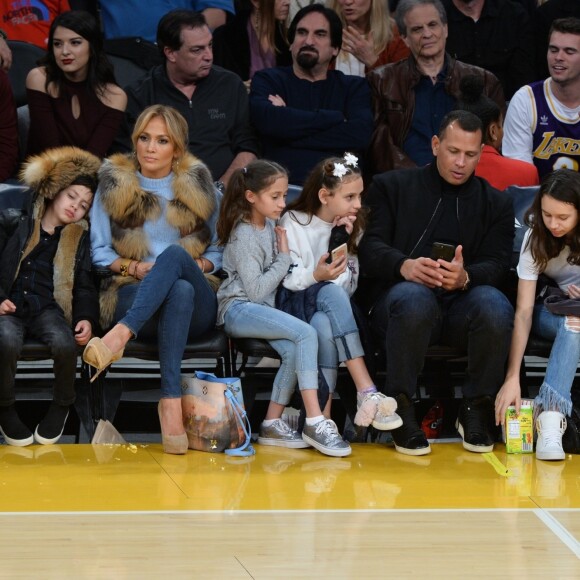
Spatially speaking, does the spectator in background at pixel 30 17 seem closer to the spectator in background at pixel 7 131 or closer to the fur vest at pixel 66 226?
the spectator in background at pixel 7 131

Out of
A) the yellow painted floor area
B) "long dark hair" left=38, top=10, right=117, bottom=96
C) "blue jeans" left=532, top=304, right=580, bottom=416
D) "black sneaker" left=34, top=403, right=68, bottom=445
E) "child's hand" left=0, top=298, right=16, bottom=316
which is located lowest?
the yellow painted floor area

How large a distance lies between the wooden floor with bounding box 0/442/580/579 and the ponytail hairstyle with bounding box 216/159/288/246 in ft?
3.20

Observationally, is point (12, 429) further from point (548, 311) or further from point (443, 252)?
point (548, 311)

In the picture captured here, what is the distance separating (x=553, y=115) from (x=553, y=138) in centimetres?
12

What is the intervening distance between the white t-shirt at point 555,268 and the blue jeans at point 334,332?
2.49ft

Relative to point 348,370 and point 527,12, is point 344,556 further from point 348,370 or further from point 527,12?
point 527,12

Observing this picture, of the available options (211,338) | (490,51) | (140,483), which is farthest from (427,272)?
(490,51)

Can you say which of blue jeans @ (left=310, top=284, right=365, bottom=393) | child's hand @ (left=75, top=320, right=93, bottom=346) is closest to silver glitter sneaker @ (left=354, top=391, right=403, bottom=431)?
blue jeans @ (left=310, top=284, right=365, bottom=393)

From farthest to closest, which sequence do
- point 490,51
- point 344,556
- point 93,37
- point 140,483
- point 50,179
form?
point 490,51, point 93,37, point 50,179, point 140,483, point 344,556

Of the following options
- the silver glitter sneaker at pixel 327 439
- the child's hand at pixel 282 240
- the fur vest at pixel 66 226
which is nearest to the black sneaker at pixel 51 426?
the fur vest at pixel 66 226

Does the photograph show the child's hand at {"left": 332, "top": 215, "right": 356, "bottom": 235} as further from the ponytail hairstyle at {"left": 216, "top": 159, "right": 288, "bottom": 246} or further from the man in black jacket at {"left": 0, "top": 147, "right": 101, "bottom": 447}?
the man in black jacket at {"left": 0, "top": 147, "right": 101, "bottom": 447}

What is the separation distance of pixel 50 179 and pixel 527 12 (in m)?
3.34

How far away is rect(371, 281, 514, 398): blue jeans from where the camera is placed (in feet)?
17.1

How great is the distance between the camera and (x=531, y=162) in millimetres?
6605
